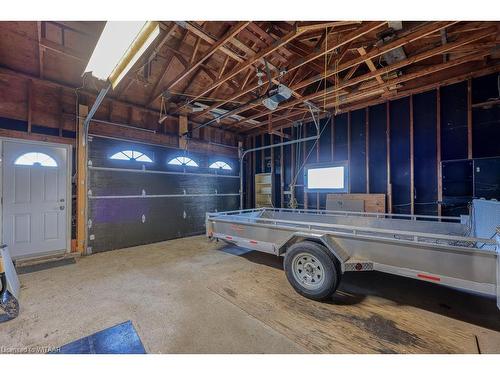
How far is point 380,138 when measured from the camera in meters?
4.82

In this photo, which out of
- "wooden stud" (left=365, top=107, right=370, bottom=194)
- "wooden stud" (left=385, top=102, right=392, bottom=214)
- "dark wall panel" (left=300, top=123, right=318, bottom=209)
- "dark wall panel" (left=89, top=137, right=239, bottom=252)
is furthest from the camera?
"dark wall panel" (left=300, top=123, right=318, bottom=209)

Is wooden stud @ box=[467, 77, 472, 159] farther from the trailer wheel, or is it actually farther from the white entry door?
the white entry door

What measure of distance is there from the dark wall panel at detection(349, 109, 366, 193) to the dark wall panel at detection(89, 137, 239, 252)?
151 inches

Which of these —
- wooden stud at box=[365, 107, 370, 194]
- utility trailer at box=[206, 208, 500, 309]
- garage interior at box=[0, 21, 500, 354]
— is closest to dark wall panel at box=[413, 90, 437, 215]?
garage interior at box=[0, 21, 500, 354]

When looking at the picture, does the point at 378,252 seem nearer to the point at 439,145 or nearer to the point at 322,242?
the point at 322,242

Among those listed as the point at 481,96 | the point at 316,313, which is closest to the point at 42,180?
the point at 316,313

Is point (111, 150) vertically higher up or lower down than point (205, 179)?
higher up

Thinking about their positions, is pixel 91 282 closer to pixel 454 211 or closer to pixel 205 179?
pixel 205 179

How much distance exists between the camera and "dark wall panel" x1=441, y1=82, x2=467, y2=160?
3900 millimetres

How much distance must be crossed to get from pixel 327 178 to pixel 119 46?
16.3 ft

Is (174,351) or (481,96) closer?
(174,351)

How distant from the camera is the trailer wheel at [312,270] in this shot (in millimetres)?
2297

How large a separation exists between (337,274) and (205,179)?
4.71m

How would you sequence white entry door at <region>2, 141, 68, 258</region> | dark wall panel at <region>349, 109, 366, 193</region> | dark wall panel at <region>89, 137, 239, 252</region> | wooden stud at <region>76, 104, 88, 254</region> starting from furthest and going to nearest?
dark wall panel at <region>349, 109, 366, 193</region>
dark wall panel at <region>89, 137, 239, 252</region>
wooden stud at <region>76, 104, 88, 254</region>
white entry door at <region>2, 141, 68, 258</region>
